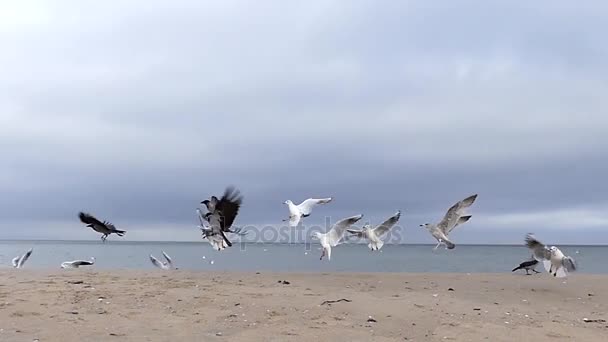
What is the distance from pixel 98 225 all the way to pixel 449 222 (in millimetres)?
9097

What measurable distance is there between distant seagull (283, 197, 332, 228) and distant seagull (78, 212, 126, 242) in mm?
5129

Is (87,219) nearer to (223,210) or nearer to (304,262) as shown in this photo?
(223,210)

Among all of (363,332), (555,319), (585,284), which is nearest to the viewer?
(363,332)

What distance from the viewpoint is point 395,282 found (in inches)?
589

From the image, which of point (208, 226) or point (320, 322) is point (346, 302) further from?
point (208, 226)

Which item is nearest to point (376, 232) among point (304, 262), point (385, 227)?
point (385, 227)

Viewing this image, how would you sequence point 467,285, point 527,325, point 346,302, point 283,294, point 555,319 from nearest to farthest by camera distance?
point 527,325
point 555,319
point 346,302
point 283,294
point 467,285

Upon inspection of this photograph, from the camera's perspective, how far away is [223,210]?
48.1 ft

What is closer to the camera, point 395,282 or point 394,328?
point 394,328

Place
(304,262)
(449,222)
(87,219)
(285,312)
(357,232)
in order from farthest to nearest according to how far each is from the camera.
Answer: (304,262), (87,219), (357,232), (449,222), (285,312)

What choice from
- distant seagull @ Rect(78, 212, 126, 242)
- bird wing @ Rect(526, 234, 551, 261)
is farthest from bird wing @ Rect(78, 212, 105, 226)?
bird wing @ Rect(526, 234, 551, 261)

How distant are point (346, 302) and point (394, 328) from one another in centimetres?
187

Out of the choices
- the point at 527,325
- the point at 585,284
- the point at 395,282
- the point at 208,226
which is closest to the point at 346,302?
the point at 527,325

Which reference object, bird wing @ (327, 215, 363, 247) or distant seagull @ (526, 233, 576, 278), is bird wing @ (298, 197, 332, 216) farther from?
distant seagull @ (526, 233, 576, 278)
